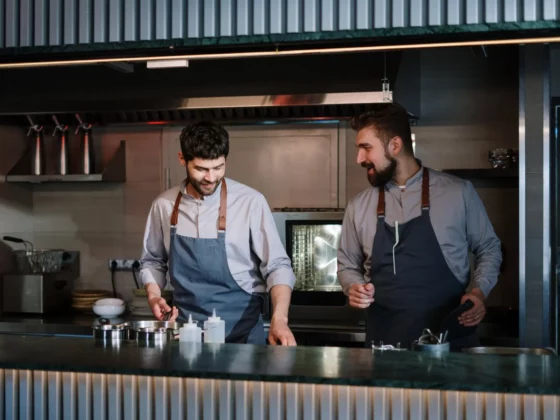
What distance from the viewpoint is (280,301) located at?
386 centimetres

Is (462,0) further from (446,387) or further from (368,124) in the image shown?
(368,124)

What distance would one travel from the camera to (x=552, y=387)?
2.30 meters

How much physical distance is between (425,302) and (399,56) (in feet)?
5.69

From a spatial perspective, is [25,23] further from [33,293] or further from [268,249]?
[33,293]

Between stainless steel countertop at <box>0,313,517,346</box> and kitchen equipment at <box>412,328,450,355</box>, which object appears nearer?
kitchen equipment at <box>412,328,450,355</box>

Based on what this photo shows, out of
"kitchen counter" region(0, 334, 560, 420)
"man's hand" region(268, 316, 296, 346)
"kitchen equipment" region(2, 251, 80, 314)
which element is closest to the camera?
"kitchen counter" region(0, 334, 560, 420)

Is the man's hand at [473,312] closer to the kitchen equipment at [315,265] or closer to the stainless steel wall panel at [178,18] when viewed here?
the kitchen equipment at [315,265]

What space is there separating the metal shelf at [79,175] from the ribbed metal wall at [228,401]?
358cm

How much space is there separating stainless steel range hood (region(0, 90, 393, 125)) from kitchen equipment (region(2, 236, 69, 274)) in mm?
943

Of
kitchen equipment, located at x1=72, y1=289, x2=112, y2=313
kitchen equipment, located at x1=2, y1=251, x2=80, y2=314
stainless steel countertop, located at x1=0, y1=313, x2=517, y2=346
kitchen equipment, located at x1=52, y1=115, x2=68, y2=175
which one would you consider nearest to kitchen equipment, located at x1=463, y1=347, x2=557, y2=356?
stainless steel countertop, located at x1=0, y1=313, x2=517, y2=346

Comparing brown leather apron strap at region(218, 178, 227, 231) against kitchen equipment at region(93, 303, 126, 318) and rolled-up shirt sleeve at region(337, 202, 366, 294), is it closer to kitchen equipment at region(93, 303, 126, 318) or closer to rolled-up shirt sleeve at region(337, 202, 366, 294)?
rolled-up shirt sleeve at region(337, 202, 366, 294)

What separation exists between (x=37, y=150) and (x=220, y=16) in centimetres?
406

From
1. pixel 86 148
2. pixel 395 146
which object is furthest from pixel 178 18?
pixel 86 148

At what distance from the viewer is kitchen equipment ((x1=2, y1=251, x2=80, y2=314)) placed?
238 inches
